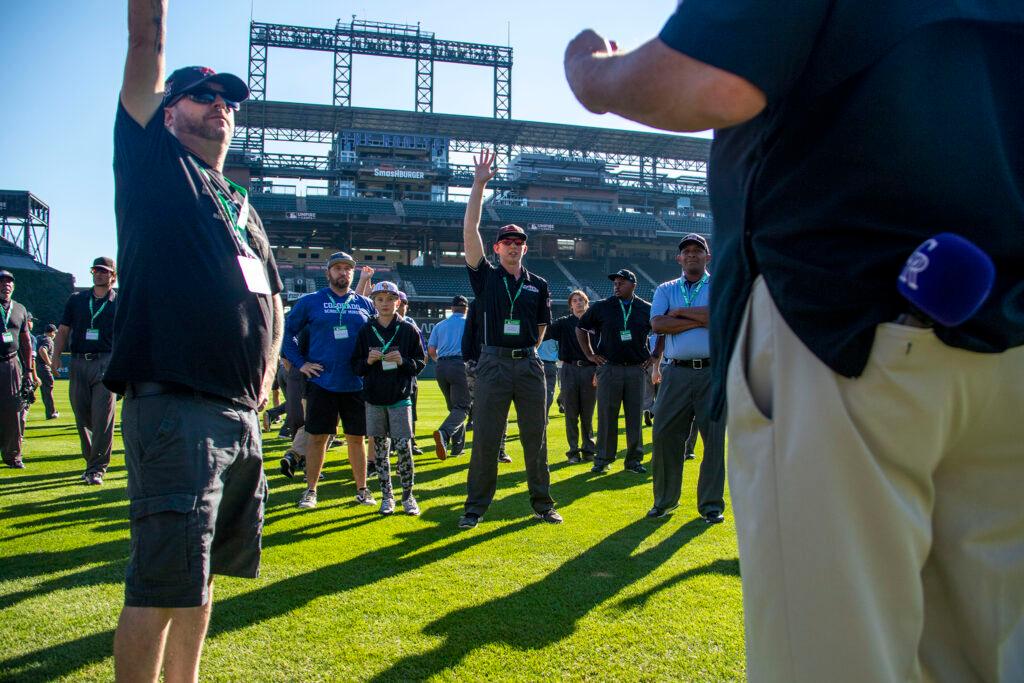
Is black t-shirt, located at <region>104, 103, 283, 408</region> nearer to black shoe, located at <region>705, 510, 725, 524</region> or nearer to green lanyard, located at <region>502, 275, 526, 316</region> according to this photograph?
green lanyard, located at <region>502, 275, 526, 316</region>

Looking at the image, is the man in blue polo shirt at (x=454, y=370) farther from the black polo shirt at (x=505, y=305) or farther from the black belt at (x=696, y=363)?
the black belt at (x=696, y=363)

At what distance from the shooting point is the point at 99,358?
7.97 m

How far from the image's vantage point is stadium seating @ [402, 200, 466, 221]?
4797 centimetres

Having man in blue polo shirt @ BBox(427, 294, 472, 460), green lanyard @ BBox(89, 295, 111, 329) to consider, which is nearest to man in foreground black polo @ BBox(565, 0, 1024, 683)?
green lanyard @ BBox(89, 295, 111, 329)

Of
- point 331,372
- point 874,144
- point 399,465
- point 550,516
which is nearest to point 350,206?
point 331,372

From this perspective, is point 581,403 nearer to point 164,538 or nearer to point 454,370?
point 454,370

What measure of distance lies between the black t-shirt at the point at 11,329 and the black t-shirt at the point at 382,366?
15.9ft

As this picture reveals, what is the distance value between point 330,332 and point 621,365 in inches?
147

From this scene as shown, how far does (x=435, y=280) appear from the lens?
154 ft

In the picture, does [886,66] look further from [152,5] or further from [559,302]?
[559,302]

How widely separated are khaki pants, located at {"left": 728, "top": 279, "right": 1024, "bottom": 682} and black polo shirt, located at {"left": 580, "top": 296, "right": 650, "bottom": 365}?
766 cm

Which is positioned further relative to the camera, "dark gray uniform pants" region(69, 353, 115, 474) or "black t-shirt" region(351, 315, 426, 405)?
"dark gray uniform pants" region(69, 353, 115, 474)

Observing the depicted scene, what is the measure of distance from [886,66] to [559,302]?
4348 centimetres

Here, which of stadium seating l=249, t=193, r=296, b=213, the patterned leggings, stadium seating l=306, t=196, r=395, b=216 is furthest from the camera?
stadium seating l=306, t=196, r=395, b=216
